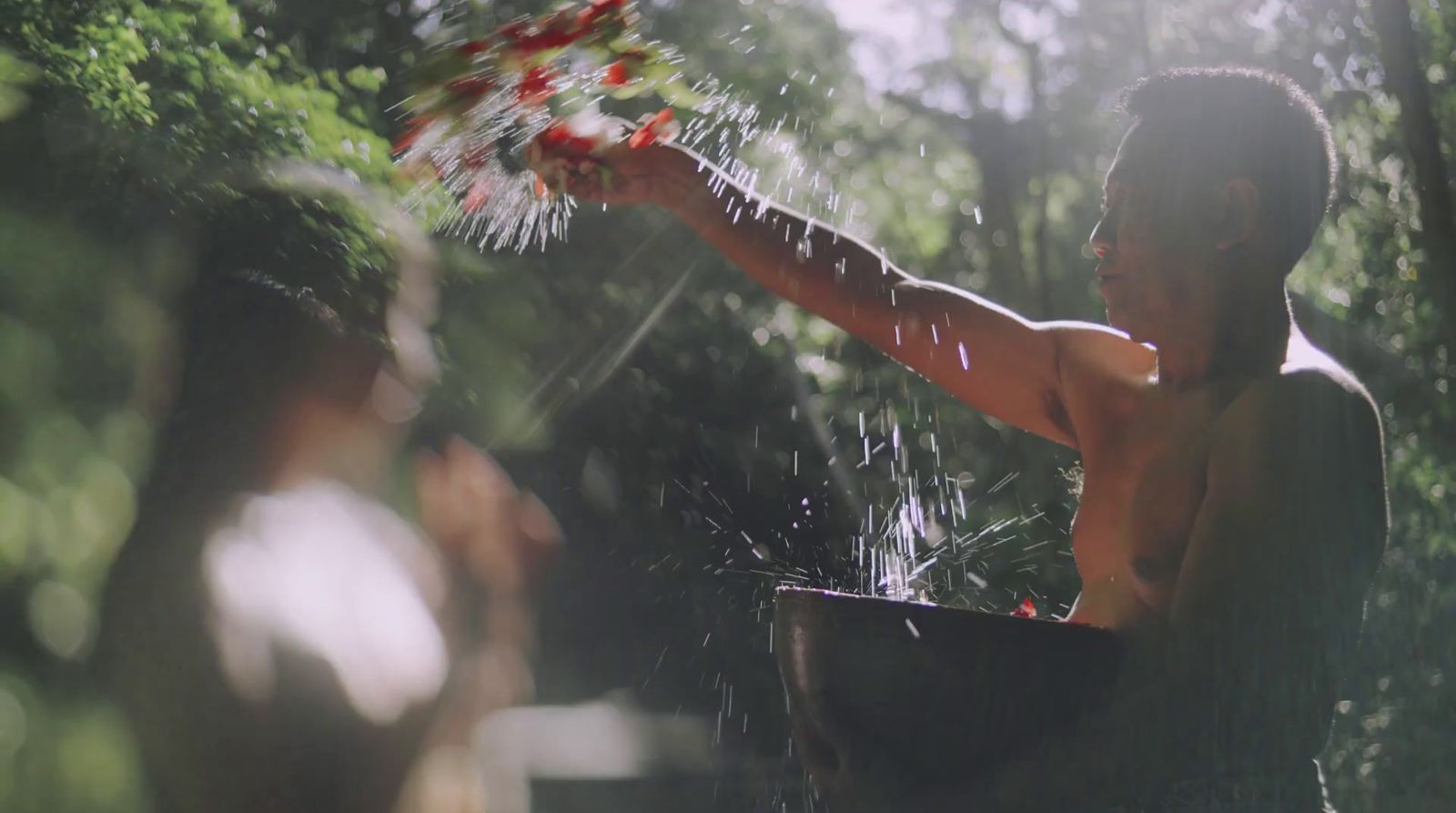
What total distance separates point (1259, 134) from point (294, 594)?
131 centimetres

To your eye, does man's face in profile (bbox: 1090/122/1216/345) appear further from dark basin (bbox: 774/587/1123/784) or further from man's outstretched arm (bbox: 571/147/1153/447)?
dark basin (bbox: 774/587/1123/784)

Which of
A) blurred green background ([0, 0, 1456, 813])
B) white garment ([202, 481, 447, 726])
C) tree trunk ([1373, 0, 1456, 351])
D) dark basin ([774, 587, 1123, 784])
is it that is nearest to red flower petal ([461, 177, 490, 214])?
white garment ([202, 481, 447, 726])

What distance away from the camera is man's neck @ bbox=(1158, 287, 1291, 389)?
5.01ft

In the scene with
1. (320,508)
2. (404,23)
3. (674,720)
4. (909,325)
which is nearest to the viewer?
(320,508)

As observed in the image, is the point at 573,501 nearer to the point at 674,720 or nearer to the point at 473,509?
the point at 674,720

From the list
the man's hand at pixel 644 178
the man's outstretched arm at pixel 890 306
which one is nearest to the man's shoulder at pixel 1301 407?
the man's outstretched arm at pixel 890 306

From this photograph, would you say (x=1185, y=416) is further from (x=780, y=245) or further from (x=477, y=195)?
(x=477, y=195)

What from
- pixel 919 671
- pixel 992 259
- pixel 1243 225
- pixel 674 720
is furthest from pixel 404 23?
pixel 992 259

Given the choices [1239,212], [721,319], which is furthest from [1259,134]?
[721,319]

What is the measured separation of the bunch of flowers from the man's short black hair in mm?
668

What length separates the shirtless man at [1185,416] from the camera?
1197mm

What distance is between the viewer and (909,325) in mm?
1804

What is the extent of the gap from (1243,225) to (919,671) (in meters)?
0.73

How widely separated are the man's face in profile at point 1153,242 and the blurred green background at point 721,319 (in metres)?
0.21
